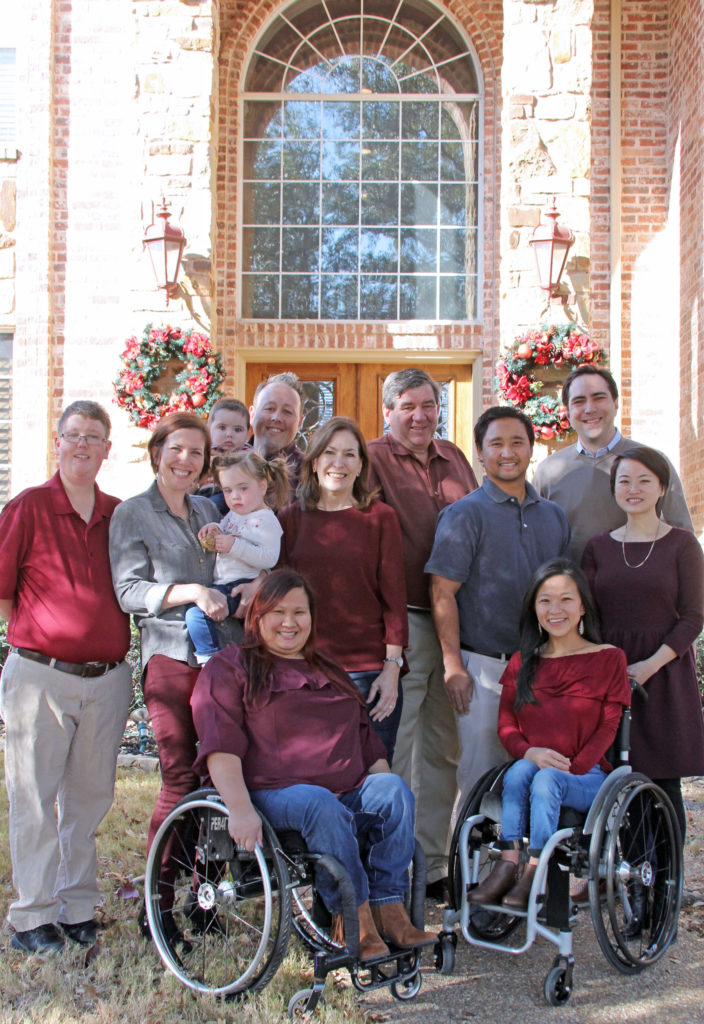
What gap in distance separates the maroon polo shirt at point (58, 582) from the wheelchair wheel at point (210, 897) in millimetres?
655

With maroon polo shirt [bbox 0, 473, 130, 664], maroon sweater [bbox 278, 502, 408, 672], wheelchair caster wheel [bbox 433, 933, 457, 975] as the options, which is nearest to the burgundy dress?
maroon sweater [bbox 278, 502, 408, 672]

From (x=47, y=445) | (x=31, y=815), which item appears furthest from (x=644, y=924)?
(x=47, y=445)

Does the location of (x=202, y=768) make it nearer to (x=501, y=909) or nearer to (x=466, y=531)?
(x=501, y=909)

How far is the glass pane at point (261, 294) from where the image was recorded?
8.69 metres

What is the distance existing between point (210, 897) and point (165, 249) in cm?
537

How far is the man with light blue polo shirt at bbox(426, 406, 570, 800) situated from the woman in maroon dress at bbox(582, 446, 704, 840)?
27cm

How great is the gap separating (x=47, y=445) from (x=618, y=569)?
616 centimetres

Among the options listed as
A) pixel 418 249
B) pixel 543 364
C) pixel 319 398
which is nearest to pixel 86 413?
pixel 543 364

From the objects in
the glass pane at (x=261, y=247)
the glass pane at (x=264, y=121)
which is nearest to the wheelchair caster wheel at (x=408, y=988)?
the glass pane at (x=261, y=247)

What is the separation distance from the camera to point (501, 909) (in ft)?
9.75

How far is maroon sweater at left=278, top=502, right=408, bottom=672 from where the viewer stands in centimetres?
337

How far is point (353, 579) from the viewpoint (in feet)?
11.1

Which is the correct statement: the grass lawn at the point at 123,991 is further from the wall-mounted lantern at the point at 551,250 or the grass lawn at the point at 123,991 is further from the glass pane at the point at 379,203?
the glass pane at the point at 379,203

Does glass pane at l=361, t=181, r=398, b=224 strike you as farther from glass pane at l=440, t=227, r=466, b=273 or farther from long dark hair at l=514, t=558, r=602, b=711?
long dark hair at l=514, t=558, r=602, b=711
